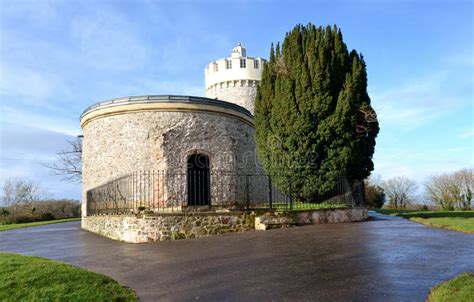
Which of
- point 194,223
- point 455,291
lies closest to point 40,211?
point 194,223

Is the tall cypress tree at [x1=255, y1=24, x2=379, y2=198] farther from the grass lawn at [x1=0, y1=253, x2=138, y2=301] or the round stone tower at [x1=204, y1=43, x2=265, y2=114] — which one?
the round stone tower at [x1=204, y1=43, x2=265, y2=114]

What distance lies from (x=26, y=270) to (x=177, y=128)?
990cm

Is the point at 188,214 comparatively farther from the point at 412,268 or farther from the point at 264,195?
the point at 264,195

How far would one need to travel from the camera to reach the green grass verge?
16.2 feet

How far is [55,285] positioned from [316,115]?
1172cm

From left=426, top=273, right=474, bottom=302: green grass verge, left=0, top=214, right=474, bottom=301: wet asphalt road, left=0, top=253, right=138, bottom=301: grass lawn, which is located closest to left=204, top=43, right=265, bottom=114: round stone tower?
left=0, top=214, right=474, bottom=301: wet asphalt road

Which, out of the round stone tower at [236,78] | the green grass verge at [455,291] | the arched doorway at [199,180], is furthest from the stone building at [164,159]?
the round stone tower at [236,78]

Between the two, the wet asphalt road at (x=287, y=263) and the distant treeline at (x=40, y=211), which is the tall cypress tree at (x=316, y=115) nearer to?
the wet asphalt road at (x=287, y=263)

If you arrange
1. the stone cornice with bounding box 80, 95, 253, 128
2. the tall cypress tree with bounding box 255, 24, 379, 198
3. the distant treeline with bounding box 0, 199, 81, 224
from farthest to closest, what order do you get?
the distant treeline with bounding box 0, 199, 81, 224 < the stone cornice with bounding box 80, 95, 253, 128 < the tall cypress tree with bounding box 255, 24, 379, 198

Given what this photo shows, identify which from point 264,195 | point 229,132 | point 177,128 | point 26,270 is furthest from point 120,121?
point 26,270

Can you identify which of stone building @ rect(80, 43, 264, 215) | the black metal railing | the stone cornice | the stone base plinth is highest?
the stone cornice

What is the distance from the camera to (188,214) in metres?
11.6

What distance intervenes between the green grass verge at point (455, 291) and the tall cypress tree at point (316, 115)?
30.8ft

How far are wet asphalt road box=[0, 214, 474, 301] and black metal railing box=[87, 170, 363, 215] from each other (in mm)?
3426
